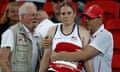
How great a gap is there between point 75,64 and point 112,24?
2.30 metres

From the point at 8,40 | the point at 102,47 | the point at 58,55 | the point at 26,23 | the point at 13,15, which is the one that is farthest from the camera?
the point at 13,15

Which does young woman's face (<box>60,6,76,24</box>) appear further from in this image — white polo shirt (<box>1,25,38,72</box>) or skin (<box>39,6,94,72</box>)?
white polo shirt (<box>1,25,38,72</box>)

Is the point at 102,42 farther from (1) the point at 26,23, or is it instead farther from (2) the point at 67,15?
(1) the point at 26,23

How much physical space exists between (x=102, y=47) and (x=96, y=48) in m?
0.06

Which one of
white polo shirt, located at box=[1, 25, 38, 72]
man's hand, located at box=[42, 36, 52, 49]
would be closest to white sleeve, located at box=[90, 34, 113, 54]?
man's hand, located at box=[42, 36, 52, 49]

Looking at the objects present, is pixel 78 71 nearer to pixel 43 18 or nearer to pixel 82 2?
pixel 43 18

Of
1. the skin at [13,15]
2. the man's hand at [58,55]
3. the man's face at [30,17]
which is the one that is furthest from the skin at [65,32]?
the skin at [13,15]

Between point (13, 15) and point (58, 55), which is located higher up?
point (13, 15)

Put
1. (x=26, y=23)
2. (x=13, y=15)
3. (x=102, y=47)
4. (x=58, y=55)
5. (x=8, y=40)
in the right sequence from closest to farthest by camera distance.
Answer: (x=58, y=55) → (x=102, y=47) → (x=8, y=40) → (x=26, y=23) → (x=13, y=15)

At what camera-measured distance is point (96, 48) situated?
4.48 metres

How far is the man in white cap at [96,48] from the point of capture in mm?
4375

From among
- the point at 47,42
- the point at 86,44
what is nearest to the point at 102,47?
the point at 86,44

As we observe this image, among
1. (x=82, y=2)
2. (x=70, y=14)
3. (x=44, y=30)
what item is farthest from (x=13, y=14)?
(x=82, y=2)

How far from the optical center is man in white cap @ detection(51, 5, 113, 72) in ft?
14.4
